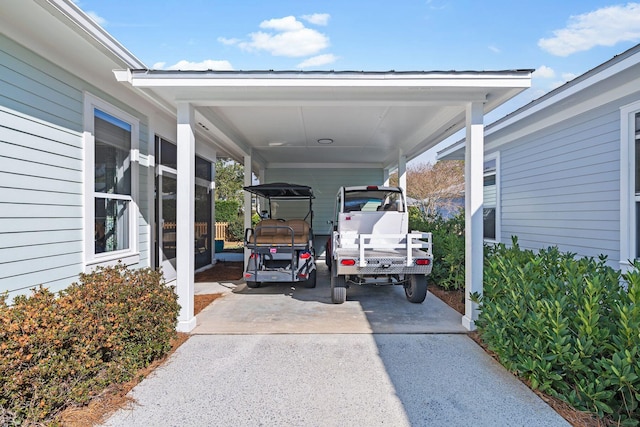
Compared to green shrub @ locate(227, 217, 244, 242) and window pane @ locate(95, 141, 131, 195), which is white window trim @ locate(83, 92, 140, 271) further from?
green shrub @ locate(227, 217, 244, 242)

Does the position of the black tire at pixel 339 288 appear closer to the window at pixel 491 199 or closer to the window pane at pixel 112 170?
the window pane at pixel 112 170

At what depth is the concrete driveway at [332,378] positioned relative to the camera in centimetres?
243

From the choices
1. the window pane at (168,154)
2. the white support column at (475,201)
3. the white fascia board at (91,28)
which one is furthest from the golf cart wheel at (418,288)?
the white fascia board at (91,28)

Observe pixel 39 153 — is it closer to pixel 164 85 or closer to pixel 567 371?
pixel 164 85

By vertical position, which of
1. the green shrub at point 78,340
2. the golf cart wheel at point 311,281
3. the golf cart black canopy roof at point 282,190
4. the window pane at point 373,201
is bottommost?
the golf cart wheel at point 311,281

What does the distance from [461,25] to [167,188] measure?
8439 mm

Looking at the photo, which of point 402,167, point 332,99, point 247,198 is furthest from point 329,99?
point 402,167

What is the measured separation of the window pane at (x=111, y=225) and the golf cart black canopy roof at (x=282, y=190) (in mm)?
2390

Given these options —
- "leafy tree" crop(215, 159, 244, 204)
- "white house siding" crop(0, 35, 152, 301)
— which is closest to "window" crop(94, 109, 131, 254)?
"white house siding" crop(0, 35, 152, 301)

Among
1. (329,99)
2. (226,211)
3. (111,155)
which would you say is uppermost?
(329,99)

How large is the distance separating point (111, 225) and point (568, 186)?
7.28 meters

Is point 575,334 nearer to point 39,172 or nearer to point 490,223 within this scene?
point 39,172

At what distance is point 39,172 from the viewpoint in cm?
354

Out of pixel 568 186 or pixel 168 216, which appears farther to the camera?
pixel 168 216
